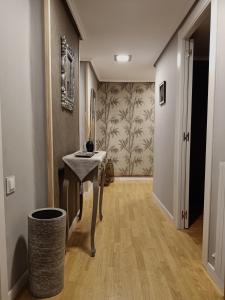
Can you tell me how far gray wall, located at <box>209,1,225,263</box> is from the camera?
1.72 metres

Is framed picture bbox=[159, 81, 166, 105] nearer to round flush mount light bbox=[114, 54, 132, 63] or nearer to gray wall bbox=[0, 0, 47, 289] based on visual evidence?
round flush mount light bbox=[114, 54, 132, 63]

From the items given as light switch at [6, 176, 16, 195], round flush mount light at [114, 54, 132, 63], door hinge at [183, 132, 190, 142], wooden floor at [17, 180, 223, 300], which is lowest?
wooden floor at [17, 180, 223, 300]

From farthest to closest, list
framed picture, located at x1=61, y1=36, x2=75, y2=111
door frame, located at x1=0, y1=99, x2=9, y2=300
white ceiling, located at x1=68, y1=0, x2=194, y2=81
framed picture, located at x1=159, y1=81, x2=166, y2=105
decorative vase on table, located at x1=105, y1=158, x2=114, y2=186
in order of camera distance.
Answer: decorative vase on table, located at x1=105, y1=158, x2=114, y2=186, framed picture, located at x1=159, y1=81, x2=166, y2=105, white ceiling, located at x1=68, y1=0, x2=194, y2=81, framed picture, located at x1=61, y1=36, x2=75, y2=111, door frame, located at x1=0, y1=99, x2=9, y2=300

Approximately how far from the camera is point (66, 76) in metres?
2.46

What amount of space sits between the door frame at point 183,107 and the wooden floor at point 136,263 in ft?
0.65

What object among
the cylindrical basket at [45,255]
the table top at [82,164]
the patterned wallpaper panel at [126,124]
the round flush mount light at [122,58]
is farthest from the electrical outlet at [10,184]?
the patterned wallpaper panel at [126,124]

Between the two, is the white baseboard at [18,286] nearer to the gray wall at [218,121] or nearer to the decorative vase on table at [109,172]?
the gray wall at [218,121]

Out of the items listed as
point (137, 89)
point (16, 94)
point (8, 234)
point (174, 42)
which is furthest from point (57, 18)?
point (137, 89)

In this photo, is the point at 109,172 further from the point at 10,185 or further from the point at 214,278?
the point at 10,185

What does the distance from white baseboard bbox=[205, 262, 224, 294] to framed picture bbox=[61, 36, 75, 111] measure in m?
1.91

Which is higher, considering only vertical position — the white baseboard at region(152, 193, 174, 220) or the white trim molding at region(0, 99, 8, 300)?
the white trim molding at region(0, 99, 8, 300)

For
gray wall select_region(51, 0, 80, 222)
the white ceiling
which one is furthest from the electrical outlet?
the white ceiling

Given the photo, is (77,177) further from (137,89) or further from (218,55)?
(137,89)

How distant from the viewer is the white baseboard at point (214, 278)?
169cm
